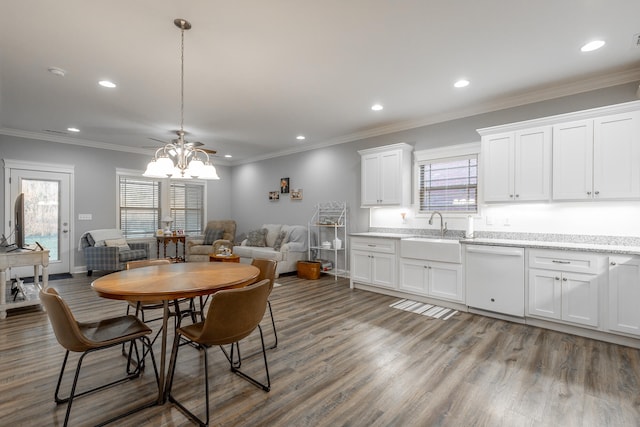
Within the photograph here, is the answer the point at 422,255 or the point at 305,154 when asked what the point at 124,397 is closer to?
the point at 422,255

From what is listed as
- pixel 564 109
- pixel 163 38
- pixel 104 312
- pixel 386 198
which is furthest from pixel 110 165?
pixel 564 109

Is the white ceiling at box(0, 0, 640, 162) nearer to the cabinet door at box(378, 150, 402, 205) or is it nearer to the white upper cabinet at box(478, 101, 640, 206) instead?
the white upper cabinet at box(478, 101, 640, 206)

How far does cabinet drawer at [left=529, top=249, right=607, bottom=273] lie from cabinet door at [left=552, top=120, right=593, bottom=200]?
66 centimetres

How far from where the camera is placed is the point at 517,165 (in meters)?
3.78

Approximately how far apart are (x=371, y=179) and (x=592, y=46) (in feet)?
10.2

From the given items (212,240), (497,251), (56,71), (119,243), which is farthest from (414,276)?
(119,243)

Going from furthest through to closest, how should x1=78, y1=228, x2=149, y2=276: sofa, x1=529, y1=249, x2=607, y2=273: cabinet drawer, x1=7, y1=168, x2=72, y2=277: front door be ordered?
x1=78, y1=228, x2=149, y2=276: sofa < x1=7, y1=168, x2=72, y2=277: front door < x1=529, y1=249, x2=607, y2=273: cabinet drawer

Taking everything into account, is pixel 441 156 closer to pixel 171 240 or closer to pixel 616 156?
pixel 616 156

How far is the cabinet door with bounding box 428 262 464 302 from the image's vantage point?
13.1 ft

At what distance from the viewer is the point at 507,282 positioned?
359 centimetres

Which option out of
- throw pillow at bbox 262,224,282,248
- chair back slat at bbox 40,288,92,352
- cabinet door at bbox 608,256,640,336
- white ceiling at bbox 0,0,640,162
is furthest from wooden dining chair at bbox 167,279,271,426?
throw pillow at bbox 262,224,282,248

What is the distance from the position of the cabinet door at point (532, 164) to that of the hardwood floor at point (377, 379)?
5.15 feet

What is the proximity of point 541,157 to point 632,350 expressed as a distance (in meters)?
2.09

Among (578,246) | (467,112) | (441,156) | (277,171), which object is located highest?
(467,112)
